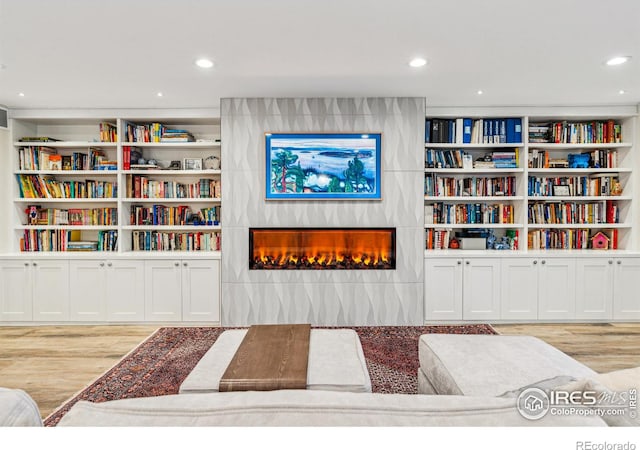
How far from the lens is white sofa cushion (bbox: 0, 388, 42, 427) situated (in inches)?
33.4

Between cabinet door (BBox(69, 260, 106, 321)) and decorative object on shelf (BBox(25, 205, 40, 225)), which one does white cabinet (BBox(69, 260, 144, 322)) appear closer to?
cabinet door (BBox(69, 260, 106, 321))

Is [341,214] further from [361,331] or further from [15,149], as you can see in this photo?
[15,149]

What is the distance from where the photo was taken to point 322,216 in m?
4.56

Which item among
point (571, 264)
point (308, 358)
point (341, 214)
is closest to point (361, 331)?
point (341, 214)

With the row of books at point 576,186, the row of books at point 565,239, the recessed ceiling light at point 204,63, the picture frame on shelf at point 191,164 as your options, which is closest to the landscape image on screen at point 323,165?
the picture frame on shelf at point 191,164

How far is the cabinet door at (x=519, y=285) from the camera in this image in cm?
464

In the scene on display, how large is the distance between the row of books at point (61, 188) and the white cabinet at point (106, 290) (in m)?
0.88

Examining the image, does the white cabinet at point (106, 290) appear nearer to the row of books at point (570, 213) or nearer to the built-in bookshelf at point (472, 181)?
the built-in bookshelf at point (472, 181)

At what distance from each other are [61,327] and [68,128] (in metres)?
2.37

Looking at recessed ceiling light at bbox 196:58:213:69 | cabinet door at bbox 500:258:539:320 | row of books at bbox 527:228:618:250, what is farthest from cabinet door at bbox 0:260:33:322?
row of books at bbox 527:228:618:250

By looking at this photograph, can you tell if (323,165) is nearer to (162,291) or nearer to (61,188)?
(162,291)

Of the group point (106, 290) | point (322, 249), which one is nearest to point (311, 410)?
point (322, 249)

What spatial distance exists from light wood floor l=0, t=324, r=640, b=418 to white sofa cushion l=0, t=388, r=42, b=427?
2084 millimetres

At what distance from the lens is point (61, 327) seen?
4.58m
